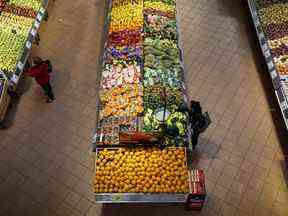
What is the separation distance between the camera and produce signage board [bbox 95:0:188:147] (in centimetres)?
601

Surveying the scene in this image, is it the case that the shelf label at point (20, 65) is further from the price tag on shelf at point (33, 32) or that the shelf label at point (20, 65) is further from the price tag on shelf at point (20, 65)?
the price tag on shelf at point (33, 32)

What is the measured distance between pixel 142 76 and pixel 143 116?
41.9 inches

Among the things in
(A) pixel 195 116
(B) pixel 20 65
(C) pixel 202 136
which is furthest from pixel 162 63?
(B) pixel 20 65

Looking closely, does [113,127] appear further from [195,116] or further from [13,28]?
[13,28]

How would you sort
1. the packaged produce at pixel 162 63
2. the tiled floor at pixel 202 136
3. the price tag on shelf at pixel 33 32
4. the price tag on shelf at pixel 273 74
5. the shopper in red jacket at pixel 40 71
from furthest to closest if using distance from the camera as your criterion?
the price tag on shelf at pixel 33 32
the price tag on shelf at pixel 273 74
the shopper in red jacket at pixel 40 71
the packaged produce at pixel 162 63
the tiled floor at pixel 202 136

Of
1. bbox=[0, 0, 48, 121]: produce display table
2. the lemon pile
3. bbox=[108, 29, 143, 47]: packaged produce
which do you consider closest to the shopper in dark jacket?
the lemon pile

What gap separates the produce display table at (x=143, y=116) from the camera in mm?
5457

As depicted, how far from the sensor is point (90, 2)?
32.9ft

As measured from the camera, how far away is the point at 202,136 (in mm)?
7020

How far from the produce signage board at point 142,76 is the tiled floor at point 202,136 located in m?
1.09

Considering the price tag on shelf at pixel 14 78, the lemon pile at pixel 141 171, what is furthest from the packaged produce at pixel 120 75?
the price tag on shelf at pixel 14 78

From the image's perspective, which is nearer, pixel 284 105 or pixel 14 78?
pixel 284 105

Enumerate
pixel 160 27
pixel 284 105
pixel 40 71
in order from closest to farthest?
pixel 284 105 → pixel 40 71 → pixel 160 27

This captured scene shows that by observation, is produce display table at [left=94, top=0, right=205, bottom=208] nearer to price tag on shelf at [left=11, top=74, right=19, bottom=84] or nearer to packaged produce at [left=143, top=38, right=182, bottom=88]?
packaged produce at [left=143, top=38, right=182, bottom=88]
